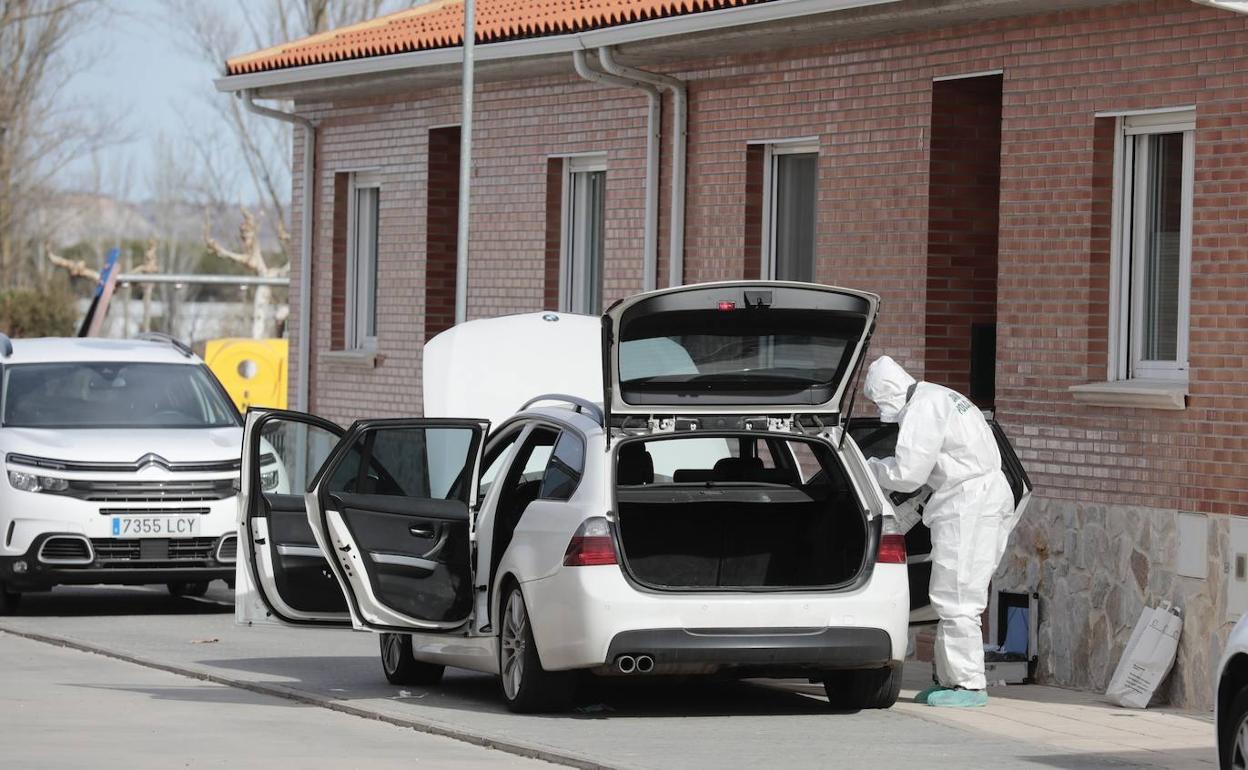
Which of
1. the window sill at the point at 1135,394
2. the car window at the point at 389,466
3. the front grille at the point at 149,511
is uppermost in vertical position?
the window sill at the point at 1135,394

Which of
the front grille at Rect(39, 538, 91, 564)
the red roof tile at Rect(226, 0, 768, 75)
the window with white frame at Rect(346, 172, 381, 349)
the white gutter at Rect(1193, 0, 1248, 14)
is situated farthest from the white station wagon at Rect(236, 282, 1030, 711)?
the window with white frame at Rect(346, 172, 381, 349)

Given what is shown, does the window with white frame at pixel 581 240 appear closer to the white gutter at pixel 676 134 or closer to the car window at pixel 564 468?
the white gutter at pixel 676 134

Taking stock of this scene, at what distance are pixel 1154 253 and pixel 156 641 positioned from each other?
22.1ft

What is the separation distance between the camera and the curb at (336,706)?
962cm

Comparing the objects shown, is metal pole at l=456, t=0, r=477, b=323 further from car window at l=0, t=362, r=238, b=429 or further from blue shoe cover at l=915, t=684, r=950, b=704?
blue shoe cover at l=915, t=684, r=950, b=704

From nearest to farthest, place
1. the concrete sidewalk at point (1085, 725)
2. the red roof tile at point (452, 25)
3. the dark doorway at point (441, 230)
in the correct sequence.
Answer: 1. the concrete sidewalk at point (1085, 725)
2. the red roof tile at point (452, 25)
3. the dark doorway at point (441, 230)

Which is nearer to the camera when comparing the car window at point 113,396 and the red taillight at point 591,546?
the red taillight at point 591,546

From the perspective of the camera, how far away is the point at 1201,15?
12406 mm

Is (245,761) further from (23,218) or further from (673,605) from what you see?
(23,218)

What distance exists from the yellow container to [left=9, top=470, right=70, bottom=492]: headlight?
1478 centimetres

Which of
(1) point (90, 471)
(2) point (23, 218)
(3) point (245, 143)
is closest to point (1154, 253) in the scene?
(1) point (90, 471)

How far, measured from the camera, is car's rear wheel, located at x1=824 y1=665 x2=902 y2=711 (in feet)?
37.2

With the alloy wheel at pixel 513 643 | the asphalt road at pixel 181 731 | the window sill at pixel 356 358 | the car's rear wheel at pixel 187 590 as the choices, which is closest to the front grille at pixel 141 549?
the car's rear wheel at pixel 187 590

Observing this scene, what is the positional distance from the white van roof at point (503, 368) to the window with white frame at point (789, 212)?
3507 millimetres
